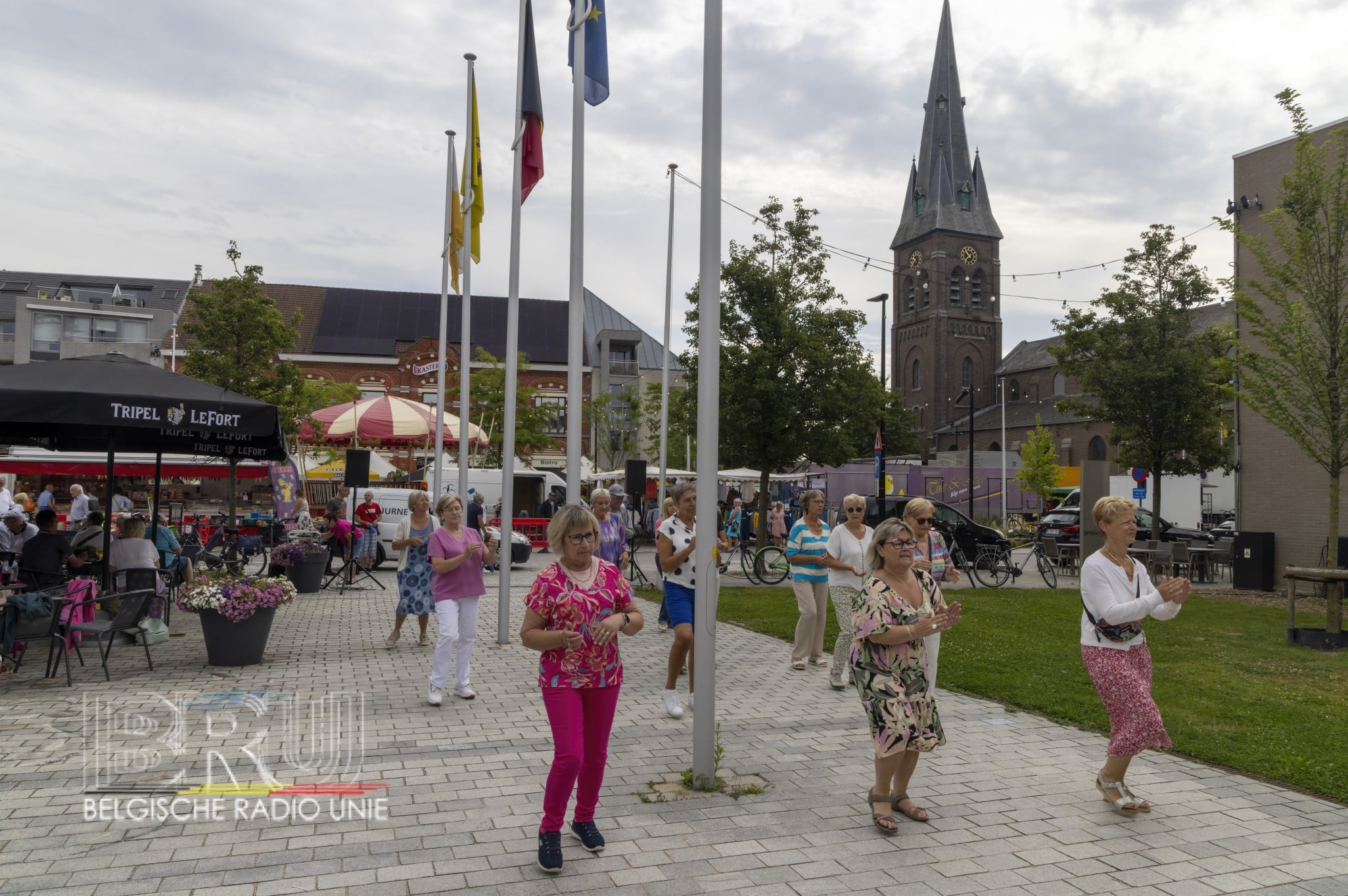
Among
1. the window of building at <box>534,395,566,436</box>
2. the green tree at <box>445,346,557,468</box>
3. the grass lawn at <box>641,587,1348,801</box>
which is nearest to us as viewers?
the grass lawn at <box>641,587,1348,801</box>

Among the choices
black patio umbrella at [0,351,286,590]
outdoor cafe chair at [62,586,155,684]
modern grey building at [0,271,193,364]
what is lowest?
outdoor cafe chair at [62,586,155,684]

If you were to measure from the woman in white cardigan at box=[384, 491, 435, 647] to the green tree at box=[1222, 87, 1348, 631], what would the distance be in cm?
1346

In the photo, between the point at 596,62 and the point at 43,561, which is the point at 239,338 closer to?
the point at 43,561

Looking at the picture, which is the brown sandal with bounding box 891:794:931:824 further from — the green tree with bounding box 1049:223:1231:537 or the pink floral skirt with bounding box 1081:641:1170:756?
the green tree with bounding box 1049:223:1231:537

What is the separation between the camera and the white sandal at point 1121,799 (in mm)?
5301

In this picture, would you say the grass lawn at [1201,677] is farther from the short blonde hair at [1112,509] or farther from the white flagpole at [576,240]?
the white flagpole at [576,240]

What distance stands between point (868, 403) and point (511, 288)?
1625cm

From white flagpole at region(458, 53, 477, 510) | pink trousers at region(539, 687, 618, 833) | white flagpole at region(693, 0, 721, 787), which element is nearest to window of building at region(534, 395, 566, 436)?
white flagpole at region(458, 53, 477, 510)

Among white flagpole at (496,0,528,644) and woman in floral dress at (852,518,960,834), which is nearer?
woman in floral dress at (852,518,960,834)

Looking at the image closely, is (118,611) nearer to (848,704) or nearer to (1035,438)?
(848,704)

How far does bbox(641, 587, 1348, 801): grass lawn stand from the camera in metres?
6.62

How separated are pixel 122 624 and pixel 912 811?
730cm

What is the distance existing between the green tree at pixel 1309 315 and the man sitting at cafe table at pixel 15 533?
1890 cm

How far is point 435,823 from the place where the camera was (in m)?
4.89
